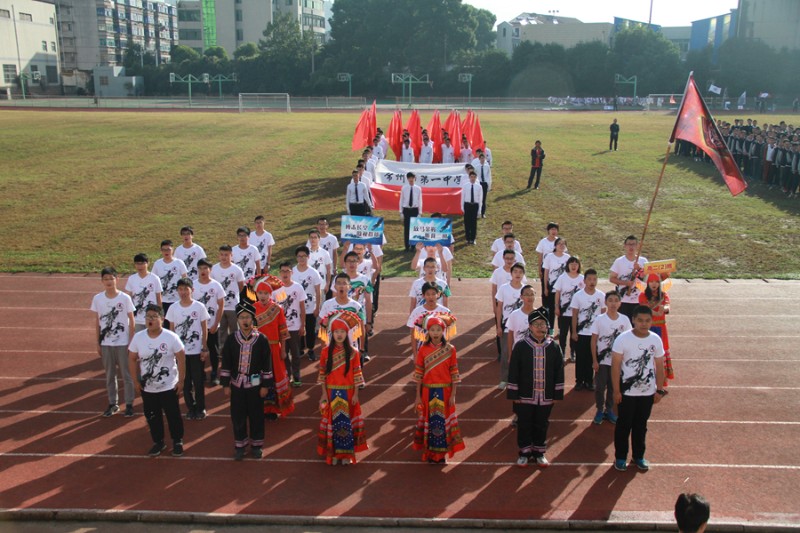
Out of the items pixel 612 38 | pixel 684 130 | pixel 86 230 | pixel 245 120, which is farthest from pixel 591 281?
pixel 612 38

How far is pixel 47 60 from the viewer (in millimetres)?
77625

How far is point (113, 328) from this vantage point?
8875 millimetres

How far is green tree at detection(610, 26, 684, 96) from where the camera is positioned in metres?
68.9

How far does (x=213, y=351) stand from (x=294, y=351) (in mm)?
1182

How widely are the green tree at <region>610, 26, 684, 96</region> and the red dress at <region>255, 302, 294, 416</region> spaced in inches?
2682

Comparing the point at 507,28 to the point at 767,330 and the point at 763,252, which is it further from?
the point at 767,330

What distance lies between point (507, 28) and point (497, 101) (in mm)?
28501

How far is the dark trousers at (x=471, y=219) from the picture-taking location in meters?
17.7

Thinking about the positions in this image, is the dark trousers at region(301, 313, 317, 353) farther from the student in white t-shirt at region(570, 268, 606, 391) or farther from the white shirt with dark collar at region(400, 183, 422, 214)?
the white shirt with dark collar at region(400, 183, 422, 214)

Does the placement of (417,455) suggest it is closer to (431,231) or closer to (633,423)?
(633,423)

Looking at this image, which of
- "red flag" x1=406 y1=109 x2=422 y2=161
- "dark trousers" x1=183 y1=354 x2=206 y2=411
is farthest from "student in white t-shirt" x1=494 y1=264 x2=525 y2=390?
"red flag" x1=406 y1=109 x2=422 y2=161

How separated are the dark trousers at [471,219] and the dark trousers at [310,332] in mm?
7550

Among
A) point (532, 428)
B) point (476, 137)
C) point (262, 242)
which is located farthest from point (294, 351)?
point (476, 137)

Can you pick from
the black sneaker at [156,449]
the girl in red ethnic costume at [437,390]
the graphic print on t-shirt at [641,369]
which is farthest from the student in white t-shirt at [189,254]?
the graphic print on t-shirt at [641,369]
